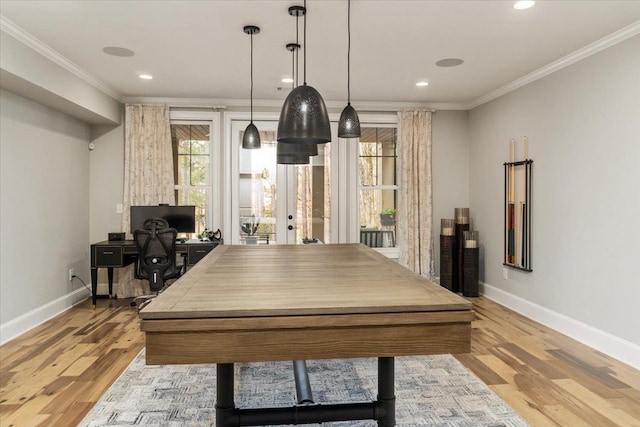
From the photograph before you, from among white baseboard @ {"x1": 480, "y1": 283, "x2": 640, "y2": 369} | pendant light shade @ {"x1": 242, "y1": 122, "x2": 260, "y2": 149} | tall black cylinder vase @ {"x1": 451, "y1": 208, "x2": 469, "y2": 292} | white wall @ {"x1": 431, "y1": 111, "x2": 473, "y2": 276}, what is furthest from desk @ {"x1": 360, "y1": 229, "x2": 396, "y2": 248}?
pendant light shade @ {"x1": 242, "y1": 122, "x2": 260, "y2": 149}

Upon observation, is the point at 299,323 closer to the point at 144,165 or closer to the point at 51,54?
the point at 51,54

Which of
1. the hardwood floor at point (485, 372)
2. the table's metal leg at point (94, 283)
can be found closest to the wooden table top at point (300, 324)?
the hardwood floor at point (485, 372)

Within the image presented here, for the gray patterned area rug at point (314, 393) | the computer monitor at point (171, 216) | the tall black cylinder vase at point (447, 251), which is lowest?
the gray patterned area rug at point (314, 393)

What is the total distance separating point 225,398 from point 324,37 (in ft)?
9.02

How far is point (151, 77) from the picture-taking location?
4.71m

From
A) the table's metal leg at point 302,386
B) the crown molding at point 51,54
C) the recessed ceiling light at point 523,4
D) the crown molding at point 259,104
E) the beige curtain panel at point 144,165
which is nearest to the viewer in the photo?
the table's metal leg at point 302,386

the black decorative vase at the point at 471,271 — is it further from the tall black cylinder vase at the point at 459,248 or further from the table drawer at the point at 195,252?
the table drawer at the point at 195,252

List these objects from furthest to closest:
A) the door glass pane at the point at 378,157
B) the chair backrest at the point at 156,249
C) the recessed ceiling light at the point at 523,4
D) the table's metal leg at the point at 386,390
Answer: the door glass pane at the point at 378,157 → the chair backrest at the point at 156,249 → the recessed ceiling light at the point at 523,4 → the table's metal leg at the point at 386,390

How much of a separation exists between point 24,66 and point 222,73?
5.61 ft

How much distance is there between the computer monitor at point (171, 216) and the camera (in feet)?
17.7

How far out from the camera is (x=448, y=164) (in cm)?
616

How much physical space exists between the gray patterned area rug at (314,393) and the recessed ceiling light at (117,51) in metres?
2.55

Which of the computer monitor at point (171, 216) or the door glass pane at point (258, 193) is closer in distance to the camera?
the computer monitor at point (171, 216)

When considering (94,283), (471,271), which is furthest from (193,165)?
(471,271)
